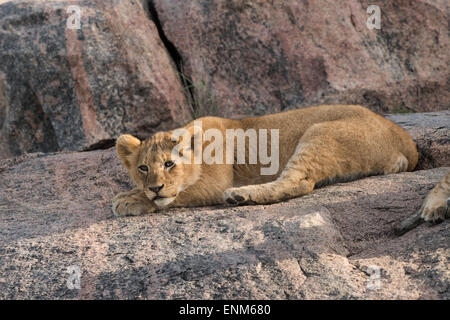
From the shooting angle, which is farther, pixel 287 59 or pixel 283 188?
pixel 287 59

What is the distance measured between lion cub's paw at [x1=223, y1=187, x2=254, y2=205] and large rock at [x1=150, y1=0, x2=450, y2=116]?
3115 mm

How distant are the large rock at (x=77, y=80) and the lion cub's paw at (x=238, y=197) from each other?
3.03 metres

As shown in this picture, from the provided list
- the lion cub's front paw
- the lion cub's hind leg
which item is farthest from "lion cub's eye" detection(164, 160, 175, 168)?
the lion cub's hind leg

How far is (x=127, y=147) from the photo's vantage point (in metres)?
4.25

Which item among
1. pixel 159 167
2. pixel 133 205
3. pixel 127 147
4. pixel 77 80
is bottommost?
pixel 133 205

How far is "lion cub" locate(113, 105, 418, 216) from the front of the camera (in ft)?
13.4

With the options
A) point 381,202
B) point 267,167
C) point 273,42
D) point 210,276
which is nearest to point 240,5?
point 273,42

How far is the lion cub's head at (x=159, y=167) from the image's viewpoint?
398 cm

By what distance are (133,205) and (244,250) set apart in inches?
51.3

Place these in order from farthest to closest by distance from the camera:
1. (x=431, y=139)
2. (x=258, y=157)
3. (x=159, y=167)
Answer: (x=431, y=139), (x=258, y=157), (x=159, y=167)

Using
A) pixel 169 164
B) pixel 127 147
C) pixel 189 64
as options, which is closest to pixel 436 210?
pixel 169 164

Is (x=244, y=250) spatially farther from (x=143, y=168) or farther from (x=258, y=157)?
(x=258, y=157)

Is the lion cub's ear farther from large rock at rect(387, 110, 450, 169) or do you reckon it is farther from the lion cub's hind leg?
large rock at rect(387, 110, 450, 169)

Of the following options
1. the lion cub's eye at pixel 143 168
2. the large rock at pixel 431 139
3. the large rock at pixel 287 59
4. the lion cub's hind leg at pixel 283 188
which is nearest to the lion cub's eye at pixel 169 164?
the lion cub's eye at pixel 143 168
